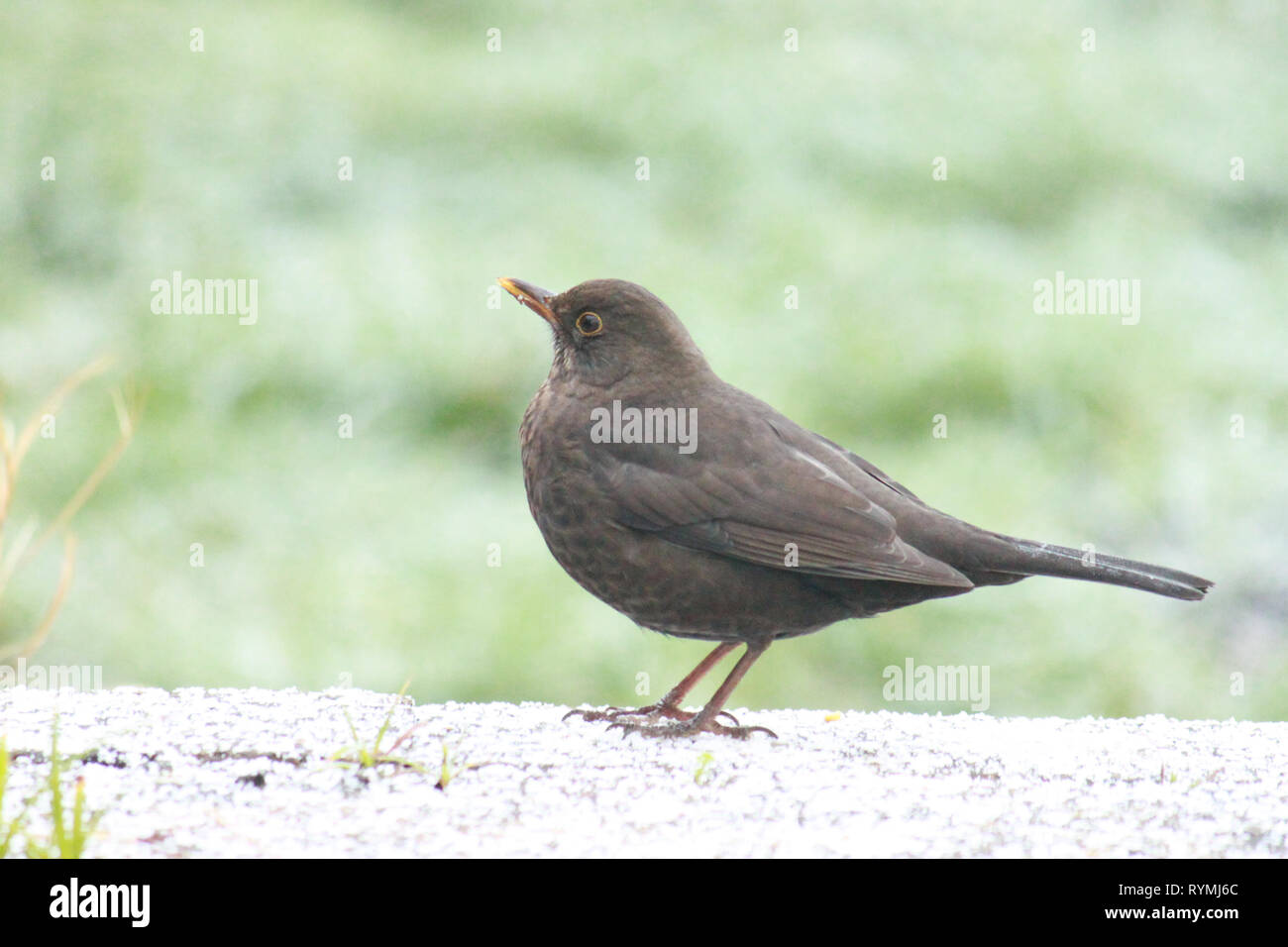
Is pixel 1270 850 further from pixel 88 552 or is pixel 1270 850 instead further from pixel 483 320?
pixel 483 320

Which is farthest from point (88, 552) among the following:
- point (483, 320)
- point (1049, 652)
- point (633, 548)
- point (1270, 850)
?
point (1270, 850)

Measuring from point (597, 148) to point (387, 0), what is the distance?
10.2ft

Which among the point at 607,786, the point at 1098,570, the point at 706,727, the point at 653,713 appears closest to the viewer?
the point at 607,786

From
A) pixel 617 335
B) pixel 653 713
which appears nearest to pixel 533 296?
pixel 617 335

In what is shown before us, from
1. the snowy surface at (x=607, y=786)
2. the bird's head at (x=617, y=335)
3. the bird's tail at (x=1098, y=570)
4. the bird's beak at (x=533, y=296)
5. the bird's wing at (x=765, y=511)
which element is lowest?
the snowy surface at (x=607, y=786)

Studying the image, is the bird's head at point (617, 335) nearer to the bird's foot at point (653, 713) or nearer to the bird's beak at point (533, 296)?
the bird's beak at point (533, 296)

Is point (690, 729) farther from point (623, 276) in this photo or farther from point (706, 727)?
point (623, 276)

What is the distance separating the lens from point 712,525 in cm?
407

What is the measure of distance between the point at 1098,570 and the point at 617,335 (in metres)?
1.57

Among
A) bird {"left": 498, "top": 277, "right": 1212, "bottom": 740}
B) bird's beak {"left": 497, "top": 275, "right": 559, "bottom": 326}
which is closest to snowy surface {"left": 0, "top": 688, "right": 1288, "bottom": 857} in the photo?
bird {"left": 498, "top": 277, "right": 1212, "bottom": 740}

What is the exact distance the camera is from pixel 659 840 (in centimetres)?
276

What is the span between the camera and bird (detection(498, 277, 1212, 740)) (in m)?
3.97

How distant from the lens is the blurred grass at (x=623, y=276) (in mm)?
7035

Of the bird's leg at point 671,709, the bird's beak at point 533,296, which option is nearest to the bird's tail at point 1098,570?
the bird's leg at point 671,709
